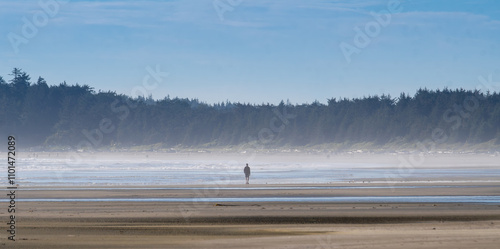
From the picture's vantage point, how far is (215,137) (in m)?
180

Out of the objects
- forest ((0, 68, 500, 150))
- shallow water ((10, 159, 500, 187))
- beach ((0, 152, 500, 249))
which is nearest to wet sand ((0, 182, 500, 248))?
beach ((0, 152, 500, 249))

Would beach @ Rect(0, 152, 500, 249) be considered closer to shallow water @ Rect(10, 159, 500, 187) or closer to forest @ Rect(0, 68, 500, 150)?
shallow water @ Rect(10, 159, 500, 187)

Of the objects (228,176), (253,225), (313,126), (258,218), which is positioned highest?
(313,126)

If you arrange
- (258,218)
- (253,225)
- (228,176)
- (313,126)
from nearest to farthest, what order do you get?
(253,225) < (258,218) < (228,176) < (313,126)

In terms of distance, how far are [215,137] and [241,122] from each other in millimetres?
6311

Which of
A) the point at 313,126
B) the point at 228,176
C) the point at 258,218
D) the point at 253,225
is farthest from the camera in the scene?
the point at 313,126

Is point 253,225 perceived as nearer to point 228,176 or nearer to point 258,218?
point 258,218

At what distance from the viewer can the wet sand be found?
1638 centimetres

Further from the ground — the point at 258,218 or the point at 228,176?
the point at 228,176

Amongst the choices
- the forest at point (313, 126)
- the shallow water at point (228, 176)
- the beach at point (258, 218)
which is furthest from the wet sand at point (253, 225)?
the forest at point (313, 126)

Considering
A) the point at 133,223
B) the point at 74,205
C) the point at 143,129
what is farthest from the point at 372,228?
the point at 143,129

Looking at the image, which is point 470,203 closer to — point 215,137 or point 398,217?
point 398,217

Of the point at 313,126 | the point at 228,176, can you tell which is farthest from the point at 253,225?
the point at 313,126

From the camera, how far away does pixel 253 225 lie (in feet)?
67.7
